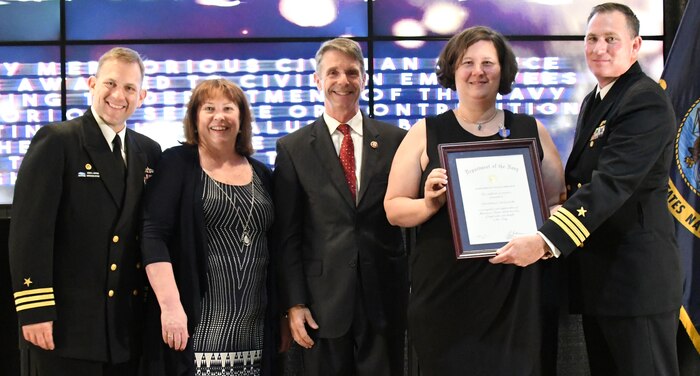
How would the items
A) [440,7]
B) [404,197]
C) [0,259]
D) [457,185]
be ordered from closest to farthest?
[457,185] < [404,197] < [0,259] < [440,7]

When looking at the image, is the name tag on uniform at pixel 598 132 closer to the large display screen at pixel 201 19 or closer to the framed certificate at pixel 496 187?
the framed certificate at pixel 496 187

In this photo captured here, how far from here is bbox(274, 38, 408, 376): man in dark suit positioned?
9.14 feet

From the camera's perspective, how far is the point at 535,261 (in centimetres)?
249

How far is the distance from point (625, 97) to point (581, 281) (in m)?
0.63

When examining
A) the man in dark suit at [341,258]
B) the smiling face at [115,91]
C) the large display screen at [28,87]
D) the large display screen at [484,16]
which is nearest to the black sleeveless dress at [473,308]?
the man in dark suit at [341,258]

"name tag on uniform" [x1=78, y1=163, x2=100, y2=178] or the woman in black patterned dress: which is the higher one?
"name tag on uniform" [x1=78, y1=163, x2=100, y2=178]

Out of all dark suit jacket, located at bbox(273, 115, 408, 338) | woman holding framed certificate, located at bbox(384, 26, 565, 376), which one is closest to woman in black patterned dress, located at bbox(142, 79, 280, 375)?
dark suit jacket, located at bbox(273, 115, 408, 338)

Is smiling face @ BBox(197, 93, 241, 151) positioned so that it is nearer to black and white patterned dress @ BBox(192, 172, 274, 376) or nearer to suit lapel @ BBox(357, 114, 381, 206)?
black and white patterned dress @ BBox(192, 172, 274, 376)

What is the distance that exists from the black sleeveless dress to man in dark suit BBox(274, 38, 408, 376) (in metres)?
0.24

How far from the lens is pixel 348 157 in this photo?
9.57ft

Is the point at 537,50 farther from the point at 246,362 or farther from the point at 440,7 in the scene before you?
the point at 246,362

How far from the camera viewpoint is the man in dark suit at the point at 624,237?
2477 millimetres

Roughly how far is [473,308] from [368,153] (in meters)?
0.70

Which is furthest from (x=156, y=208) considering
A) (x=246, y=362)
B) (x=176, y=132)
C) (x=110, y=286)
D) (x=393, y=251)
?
(x=176, y=132)
